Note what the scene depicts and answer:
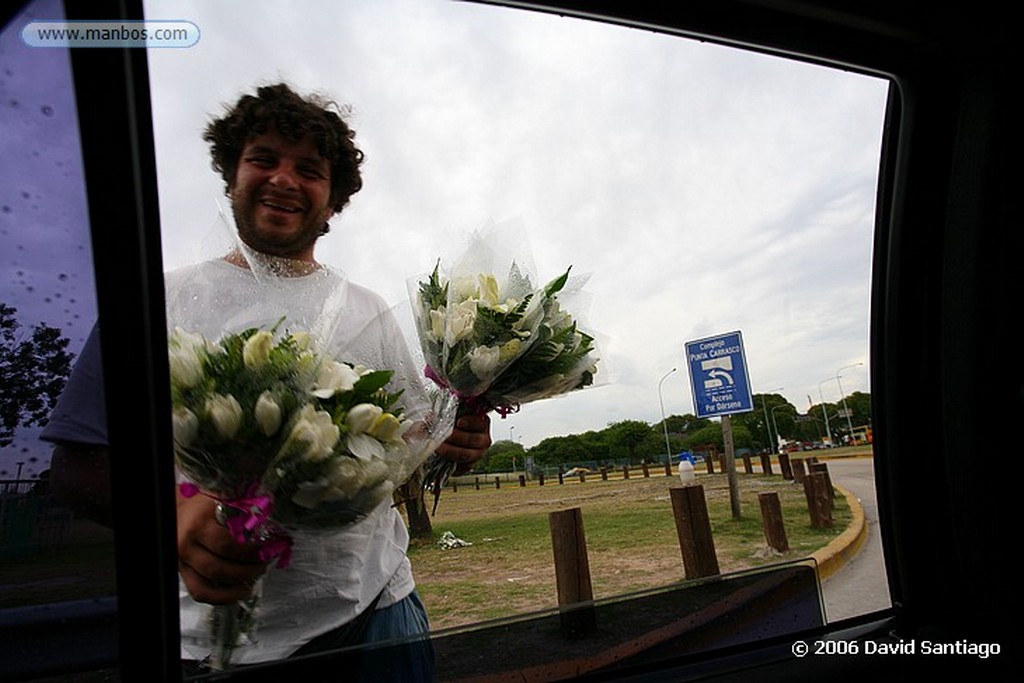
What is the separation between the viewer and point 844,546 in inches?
76.4

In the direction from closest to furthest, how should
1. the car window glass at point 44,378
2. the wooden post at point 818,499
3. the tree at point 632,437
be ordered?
the car window glass at point 44,378, the tree at point 632,437, the wooden post at point 818,499

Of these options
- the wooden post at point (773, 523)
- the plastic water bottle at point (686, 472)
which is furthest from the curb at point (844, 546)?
the plastic water bottle at point (686, 472)

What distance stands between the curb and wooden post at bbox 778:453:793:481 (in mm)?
185

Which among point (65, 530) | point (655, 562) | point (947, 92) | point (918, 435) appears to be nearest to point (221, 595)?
point (65, 530)

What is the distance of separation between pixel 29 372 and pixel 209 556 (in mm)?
449

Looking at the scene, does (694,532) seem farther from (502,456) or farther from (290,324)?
(290,324)

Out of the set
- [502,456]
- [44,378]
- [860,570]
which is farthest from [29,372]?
[860,570]

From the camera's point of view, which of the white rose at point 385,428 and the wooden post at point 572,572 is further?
→ the wooden post at point 572,572

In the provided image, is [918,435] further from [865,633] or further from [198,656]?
[198,656]

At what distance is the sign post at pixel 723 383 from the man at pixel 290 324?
685 millimetres

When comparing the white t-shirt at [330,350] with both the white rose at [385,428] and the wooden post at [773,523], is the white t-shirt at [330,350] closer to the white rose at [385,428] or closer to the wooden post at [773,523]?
the white rose at [385,428]

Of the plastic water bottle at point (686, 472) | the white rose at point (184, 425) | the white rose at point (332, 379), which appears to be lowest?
the plastic water bottle at point (686, 472)

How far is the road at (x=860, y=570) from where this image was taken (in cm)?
186

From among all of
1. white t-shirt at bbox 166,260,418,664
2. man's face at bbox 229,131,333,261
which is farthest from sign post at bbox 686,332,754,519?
man's face at bbox 229,131,333,261
